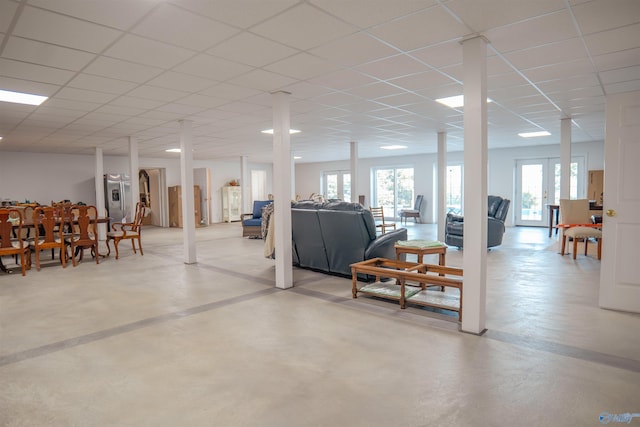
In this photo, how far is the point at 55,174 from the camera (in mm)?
11328

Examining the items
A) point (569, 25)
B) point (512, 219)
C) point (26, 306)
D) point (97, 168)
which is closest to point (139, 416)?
point (26, 306)

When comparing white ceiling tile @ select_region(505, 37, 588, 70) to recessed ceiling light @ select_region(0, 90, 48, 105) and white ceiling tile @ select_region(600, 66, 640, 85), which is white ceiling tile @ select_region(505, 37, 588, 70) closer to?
white ceiling tile @ select_region(600, 66, 640, 85)

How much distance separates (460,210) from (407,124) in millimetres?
6418

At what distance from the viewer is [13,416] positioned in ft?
6.84

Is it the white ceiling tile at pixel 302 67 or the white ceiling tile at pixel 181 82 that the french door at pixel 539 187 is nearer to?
the white ceiling tile at pixel 302 67

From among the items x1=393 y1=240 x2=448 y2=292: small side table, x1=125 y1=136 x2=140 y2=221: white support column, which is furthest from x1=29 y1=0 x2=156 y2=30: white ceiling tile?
x1=125 y1=136 x2=140 y2=221: white support column

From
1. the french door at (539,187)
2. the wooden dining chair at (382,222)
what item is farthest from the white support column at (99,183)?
the french door at (539,187)

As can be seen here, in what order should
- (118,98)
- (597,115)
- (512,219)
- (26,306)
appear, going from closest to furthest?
(26,306), (118,98), (597,115), (512,219)

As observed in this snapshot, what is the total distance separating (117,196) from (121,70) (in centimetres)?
889

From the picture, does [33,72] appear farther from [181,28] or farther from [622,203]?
[622,203]

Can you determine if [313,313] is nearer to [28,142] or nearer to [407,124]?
[407,124]

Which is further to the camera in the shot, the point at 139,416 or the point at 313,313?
the point at 313,313

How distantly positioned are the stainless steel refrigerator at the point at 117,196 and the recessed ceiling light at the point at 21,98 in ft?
22.1

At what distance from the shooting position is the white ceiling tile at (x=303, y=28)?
277cm
